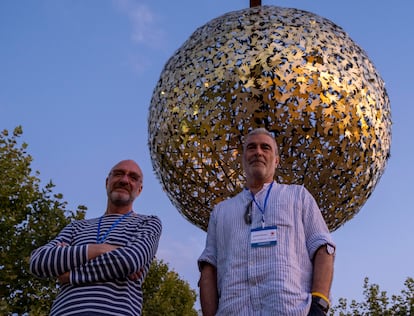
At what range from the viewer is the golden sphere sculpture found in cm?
462

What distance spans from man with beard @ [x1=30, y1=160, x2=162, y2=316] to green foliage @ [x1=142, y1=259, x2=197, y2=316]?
50.3 feet

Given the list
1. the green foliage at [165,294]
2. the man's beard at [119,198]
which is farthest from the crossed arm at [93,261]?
the green foliage at [165,294]

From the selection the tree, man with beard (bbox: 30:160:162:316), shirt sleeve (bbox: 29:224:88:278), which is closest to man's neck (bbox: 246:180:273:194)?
man with beard (bbox: 30:160:162:316)

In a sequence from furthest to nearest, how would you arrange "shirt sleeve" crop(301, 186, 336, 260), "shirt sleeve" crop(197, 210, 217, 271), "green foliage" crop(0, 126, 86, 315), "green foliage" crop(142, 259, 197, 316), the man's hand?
1. "green foliage" crop(142, 259, 197, 316)
2. "green foliage" crop(0, 126, 86, 315)
3. the man's hand
4. "shirt sleeve" crop(197, 210, 217, 271)
5. "shirt sleeve" crop(301, 186, 336, 260)

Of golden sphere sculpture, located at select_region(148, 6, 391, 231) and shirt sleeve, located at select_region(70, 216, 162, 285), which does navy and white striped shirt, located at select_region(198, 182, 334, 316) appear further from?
golden sphere sculpture, located at select_region(148, 6, 391, 231)

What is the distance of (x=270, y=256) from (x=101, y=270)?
38.9 inches

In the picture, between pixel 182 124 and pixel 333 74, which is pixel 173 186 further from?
pixel 333 74

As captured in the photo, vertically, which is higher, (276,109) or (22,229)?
(22,229)

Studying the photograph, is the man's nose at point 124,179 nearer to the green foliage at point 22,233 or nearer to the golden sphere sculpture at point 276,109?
the golden sphere sculpture at point 276,109

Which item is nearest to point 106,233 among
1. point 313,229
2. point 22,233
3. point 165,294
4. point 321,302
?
point 313,229

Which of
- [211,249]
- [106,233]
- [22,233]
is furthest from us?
[22,233]

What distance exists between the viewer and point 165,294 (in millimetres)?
26406

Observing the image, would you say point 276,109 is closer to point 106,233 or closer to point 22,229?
point 106,233

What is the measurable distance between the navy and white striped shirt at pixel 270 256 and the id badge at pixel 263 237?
0.02m
